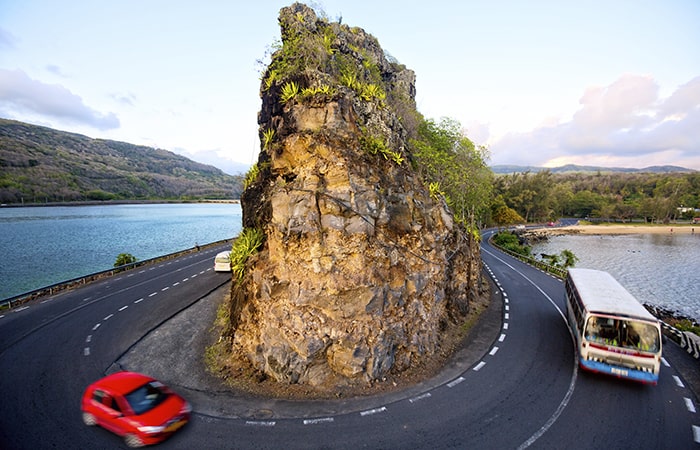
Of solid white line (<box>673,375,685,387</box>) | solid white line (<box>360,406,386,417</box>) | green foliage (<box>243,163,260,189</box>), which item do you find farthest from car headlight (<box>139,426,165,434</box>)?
solid white line (<box>673,375,685,387</box>)

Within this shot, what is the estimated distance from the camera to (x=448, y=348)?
1450 centimetres

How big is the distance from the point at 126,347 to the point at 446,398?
14108 millimetres

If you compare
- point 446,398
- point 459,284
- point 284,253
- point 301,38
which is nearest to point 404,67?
point 301,38

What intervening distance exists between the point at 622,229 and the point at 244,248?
11276 centimetres

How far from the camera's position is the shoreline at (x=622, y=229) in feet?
279

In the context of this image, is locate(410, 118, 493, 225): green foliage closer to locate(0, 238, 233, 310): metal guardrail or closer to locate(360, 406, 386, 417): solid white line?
locate(360, 406, 386, 417): solid white line

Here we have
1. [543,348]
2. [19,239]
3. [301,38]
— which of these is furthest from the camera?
[19,239]

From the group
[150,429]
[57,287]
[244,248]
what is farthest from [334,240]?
[57,287]

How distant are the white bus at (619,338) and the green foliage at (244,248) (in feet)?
43.7

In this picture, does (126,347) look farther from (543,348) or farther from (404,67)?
(404,67)

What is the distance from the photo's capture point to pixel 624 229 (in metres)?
89.9

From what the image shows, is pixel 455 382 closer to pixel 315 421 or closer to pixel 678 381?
pixel 315 421

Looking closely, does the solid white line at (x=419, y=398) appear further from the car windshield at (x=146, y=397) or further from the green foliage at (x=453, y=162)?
the green foliage at (x=453, y=162)

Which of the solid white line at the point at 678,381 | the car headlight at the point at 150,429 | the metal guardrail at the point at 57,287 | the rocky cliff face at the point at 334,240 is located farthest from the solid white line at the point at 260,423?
the metal guardrail at the point at 57,287
